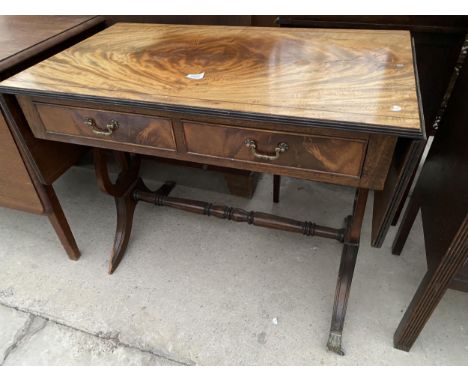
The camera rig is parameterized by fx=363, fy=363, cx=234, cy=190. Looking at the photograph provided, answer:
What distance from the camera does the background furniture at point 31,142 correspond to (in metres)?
1.21

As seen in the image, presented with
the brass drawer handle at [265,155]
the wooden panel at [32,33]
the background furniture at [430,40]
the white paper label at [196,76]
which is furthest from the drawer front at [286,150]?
the wooden panel at [32,33]

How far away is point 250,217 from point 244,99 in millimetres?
739

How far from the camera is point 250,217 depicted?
1559 millimetres

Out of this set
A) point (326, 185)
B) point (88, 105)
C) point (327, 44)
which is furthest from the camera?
point (326, 185)

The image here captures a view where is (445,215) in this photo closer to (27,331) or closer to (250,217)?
(250,217)

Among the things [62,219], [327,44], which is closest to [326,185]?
Answer: [327,44]

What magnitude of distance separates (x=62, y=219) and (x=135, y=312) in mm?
517

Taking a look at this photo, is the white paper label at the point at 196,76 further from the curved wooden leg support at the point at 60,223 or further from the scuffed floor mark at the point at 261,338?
the scuffed floor mark at the point at 261,338

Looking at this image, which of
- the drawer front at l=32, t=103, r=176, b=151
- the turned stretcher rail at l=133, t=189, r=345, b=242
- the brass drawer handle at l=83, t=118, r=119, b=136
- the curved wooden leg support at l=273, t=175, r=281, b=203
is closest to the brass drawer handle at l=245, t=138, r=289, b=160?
the drawer front at l=32, t=103, r=176, b=151

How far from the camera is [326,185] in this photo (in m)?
2.04

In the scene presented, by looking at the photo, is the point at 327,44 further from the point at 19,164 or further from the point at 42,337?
the point at 42,337

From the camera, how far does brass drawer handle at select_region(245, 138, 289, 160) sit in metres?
0.92

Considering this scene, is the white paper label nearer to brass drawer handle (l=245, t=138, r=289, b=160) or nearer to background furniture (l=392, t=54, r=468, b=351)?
brass drawer handle (l=245, t=138, r=289, b=160)

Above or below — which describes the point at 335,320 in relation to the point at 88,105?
below
